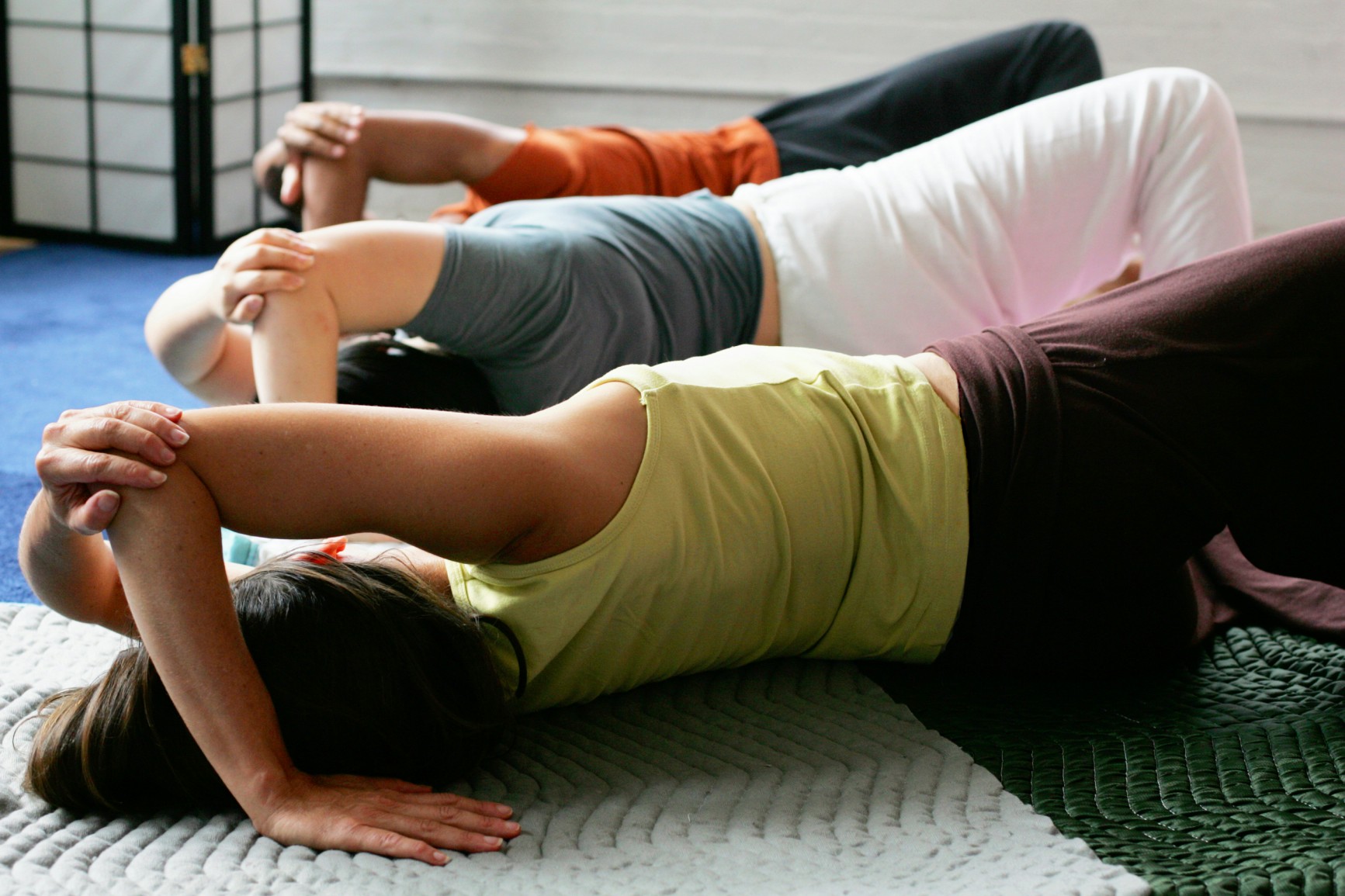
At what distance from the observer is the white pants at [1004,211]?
1.65 meters

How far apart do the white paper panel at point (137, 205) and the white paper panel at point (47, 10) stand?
1.23 ft

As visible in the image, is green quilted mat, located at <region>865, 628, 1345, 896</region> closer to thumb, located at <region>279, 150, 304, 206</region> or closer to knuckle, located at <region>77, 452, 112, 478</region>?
knuckle, located at <region>77, 452, 112, 478</region>

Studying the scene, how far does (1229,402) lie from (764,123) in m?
1.36

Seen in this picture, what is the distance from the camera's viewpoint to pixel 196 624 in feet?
2.77

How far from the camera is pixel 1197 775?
1014 millimetres

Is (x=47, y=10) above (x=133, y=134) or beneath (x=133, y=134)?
above

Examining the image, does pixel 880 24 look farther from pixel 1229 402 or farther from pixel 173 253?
pixel 1229 402

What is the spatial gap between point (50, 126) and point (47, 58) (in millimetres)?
167

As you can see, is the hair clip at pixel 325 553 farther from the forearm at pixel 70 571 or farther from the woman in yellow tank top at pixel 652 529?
the forearm at pixel 70 571

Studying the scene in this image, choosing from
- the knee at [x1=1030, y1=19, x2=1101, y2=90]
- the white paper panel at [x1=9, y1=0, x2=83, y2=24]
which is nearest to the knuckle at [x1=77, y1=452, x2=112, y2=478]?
the knee at [x1=1030, y1=19, x2=1101, y2=90]

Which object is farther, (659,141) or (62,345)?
(62,345)

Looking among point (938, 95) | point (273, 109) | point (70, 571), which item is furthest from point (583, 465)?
point (273, 109)

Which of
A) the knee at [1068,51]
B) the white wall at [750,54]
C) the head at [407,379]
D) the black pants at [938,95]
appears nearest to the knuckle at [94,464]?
the head at [407,379]

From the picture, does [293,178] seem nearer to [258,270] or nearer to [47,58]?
[258,270]
